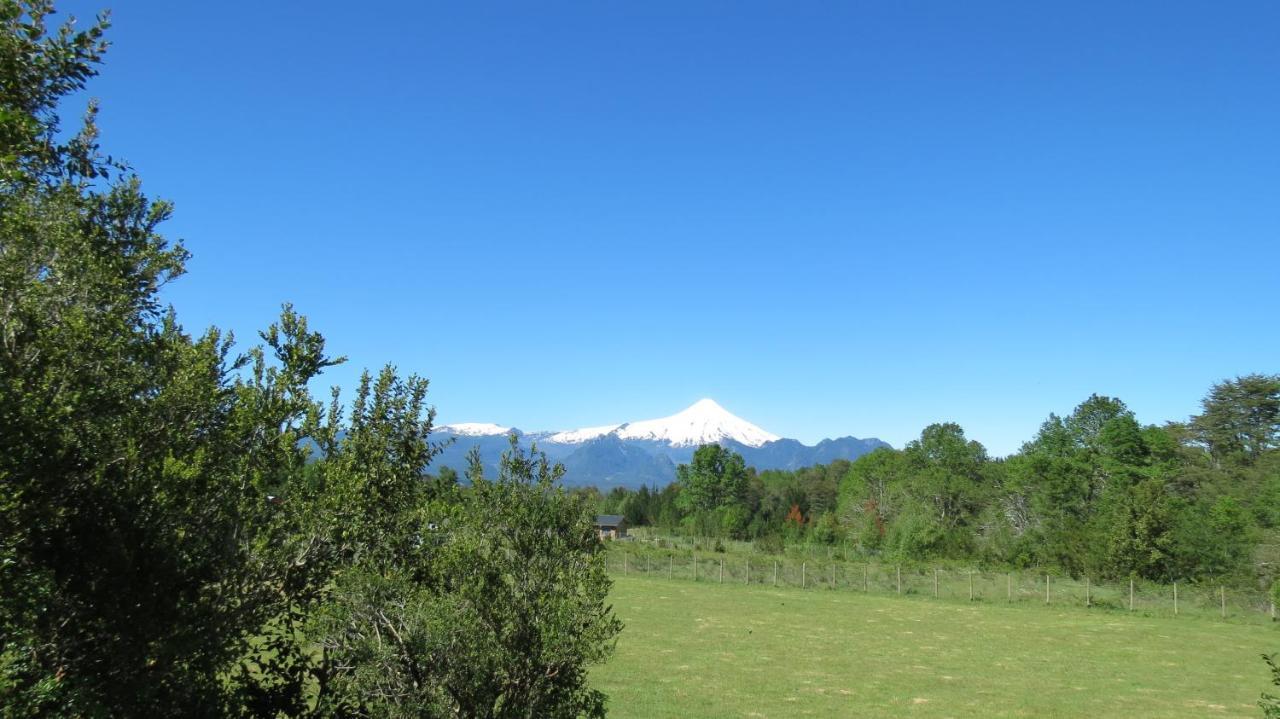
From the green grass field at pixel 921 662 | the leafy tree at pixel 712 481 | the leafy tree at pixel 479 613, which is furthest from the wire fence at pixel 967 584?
the leafy tree at pixel 712 481

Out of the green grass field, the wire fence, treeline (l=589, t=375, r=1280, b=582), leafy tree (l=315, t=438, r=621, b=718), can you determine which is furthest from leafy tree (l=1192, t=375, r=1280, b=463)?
leafy tree (l=315, t=438, r=621, b=718)

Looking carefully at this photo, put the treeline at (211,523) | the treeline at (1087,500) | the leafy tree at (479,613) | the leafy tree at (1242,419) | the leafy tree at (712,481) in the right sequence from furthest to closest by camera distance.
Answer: the leafy tree at (712,481) → the leafy tree at (1242,419) → the treeline at (1087,500) → the leafy tree at (479,613) → the treeline at (211,523)

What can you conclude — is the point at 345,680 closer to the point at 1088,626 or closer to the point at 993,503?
the point at 1088,626

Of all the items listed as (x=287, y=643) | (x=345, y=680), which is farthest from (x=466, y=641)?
(x=287, y=643)

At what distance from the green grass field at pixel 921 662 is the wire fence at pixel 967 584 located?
9.23 feet

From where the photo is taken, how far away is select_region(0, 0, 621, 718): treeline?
481 centimetres

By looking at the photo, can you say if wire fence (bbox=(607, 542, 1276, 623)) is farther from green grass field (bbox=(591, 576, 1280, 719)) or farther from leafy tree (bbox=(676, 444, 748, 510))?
leafy tree (bbox=(676, 444, 748, 510))

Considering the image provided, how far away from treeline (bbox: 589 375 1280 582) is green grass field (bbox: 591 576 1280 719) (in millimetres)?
12273

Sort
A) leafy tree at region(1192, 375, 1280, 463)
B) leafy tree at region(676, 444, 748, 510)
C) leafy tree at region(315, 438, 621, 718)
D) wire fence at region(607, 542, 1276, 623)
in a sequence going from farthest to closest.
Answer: leafy tree at region(676, 444, 748, 510) → leafy tree at region(1192, 375, 1280, 463) → wire fence at region(607, 542, 1276, 623) → leafy tree at region(315, 438, 621, 718)

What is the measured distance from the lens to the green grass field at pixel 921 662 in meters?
18.0

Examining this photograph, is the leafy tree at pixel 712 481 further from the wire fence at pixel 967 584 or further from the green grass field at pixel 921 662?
the green grass field at pixel 921 662

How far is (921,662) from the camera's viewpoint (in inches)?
948

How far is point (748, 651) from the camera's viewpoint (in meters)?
25.0

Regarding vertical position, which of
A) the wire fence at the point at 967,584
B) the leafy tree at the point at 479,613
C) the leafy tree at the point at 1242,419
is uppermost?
the leafy tree at the point at 1242,419
